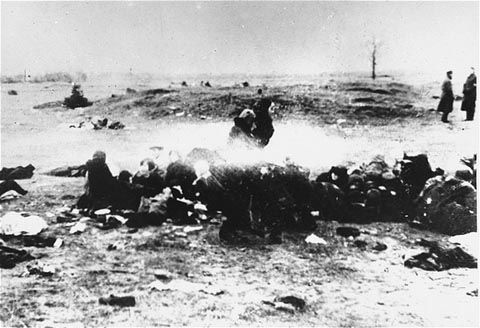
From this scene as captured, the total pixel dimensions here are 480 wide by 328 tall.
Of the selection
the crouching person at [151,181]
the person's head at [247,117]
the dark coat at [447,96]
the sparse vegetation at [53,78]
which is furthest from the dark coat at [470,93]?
the sparse vegetation at [53,78]

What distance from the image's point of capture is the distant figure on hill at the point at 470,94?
1172 centimetres

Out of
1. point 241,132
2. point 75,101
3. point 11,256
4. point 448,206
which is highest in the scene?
point 75,101

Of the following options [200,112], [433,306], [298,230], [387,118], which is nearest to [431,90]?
[387,118]

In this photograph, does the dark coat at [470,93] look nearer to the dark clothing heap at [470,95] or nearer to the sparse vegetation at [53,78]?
the dark clothing heap at [470,95]

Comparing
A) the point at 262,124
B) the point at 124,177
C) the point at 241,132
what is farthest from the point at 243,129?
the point at 124,177

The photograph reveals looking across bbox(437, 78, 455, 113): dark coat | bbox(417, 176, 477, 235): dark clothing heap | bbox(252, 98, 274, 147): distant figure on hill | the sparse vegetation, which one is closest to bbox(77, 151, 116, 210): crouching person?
bbox(252, 98, 274, 147): distant figure on hill

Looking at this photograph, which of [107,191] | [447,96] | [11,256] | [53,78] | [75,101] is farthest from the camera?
[53,78]

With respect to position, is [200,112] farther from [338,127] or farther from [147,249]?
[147,249]

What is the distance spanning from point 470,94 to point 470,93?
1.9 inches

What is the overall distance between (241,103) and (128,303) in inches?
449

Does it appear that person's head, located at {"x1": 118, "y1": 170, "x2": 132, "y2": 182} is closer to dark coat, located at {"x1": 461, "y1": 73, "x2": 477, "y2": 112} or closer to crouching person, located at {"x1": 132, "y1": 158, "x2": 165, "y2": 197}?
crouching person, located at {"x1": 132, "y1": 158, "x2": 165, "y2": 197}

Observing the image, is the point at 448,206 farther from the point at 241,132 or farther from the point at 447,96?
the point at 447,96

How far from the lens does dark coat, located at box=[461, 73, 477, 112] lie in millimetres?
11711

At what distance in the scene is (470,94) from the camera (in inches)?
465
